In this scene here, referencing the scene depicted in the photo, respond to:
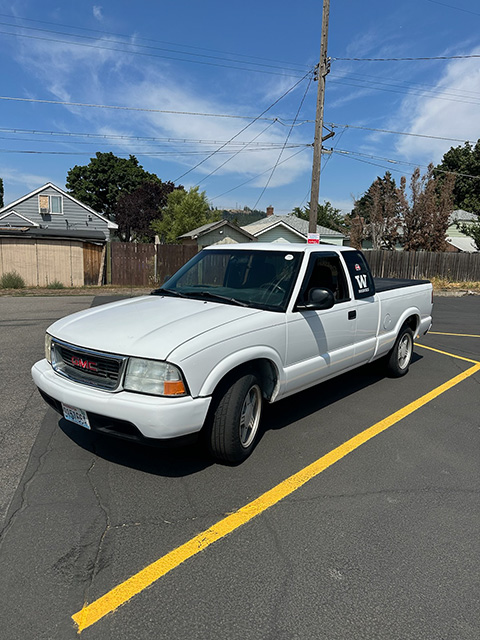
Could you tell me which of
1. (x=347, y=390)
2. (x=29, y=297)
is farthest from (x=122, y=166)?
(x=347, y=390)

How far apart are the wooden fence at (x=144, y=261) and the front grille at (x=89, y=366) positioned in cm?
1709

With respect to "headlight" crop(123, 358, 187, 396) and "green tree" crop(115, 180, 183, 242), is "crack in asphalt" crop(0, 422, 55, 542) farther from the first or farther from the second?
"green tree" crop(115, 180, 183, 242)

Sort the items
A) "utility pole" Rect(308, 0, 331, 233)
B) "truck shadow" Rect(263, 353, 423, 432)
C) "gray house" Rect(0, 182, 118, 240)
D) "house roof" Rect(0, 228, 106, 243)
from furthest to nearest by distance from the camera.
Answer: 1. "gray house" Rect(0, 182, 118, 240)
2. "house roof" Rect(0, 228, 106, 243)
3. "utility pole" Rect(308, 0, 331, 233)
4. "truck shadow" Rect(263, 353, 423, 432)

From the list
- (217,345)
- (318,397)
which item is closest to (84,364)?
(217,345)

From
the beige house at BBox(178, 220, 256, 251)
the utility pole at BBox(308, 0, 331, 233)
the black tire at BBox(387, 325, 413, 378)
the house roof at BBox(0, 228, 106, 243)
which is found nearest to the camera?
the black tire at BBox(387, 325, 413, 378)

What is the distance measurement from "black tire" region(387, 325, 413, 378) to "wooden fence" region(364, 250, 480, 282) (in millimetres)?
19968

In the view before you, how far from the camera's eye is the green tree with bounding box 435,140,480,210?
165ft

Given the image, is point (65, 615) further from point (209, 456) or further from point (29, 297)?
point (29, 297)

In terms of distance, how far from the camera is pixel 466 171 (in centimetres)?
5266

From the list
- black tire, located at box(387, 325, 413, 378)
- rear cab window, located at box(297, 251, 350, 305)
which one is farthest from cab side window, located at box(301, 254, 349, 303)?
black tire, located at box(387, 325, 413, 378)

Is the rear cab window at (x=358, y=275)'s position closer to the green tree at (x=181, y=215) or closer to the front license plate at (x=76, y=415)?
the front license plate at (x=76, y=415)

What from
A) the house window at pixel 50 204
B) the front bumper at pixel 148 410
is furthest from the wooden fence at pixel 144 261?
the front bumper at pixel 148 410

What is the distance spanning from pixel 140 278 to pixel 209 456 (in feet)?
59.2

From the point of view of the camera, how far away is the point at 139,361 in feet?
10.1
